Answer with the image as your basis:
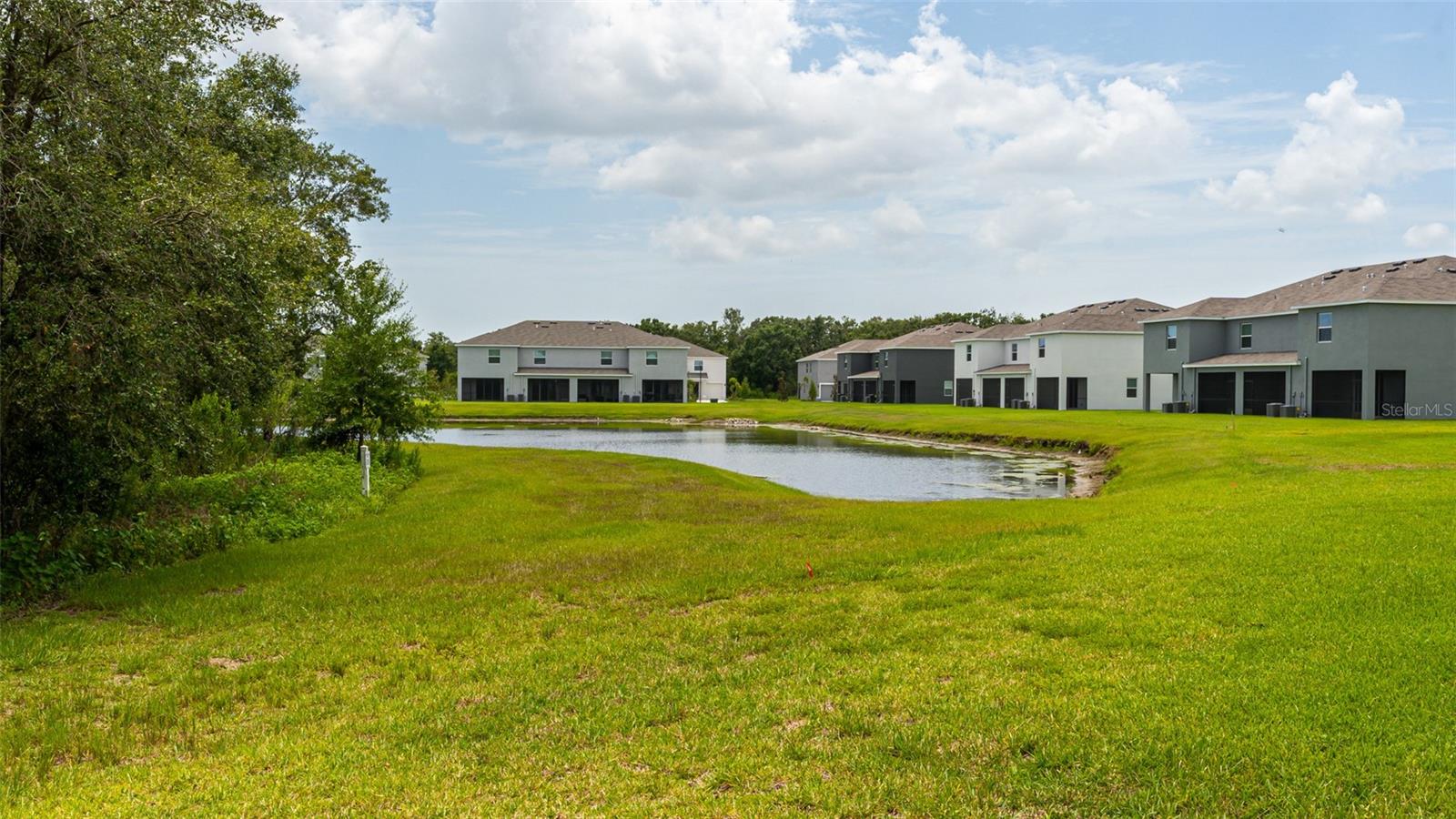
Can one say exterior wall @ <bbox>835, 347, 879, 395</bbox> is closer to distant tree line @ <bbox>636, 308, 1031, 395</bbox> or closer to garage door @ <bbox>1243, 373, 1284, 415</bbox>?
distant tree line @ <bbox>636, 308, 1031, 395</bbox>

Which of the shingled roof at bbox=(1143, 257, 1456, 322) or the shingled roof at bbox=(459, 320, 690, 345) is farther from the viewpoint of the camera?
the shingled roof at bbox=(459, 320, 690, 345)

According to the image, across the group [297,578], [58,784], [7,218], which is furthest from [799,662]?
[7,218]

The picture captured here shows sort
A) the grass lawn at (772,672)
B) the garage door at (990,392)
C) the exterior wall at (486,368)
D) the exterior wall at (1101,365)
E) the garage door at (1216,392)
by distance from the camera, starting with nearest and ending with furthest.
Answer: the grass lawn at (772,672), the garage door at (1216,392), the exterior wall at (1101,365), the garage door at (990,392), the exterior wall at (486,368)

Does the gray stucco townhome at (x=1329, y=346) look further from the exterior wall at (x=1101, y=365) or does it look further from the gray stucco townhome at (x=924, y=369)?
the gray stucco townhome at (x=924, y=369)

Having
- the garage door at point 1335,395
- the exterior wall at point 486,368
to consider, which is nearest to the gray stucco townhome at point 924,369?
the exterior wall at point 486,368

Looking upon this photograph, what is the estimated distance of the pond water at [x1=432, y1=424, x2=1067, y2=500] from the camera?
2589 cm

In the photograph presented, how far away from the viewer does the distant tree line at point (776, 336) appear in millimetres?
106562

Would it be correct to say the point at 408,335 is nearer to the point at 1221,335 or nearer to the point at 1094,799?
the point at 1094,799

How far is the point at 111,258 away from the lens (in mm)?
9523

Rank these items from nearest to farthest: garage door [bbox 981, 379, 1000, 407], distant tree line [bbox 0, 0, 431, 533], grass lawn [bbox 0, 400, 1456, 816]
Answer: grass lawn [bbox 0, 400, 1456, 816], distant tree line [bbox 0, 0, 431, 533], garage door [bbox 981, 379, 1000, 407]

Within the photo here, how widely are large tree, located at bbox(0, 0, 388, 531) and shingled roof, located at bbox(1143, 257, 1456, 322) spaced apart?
1763 inches

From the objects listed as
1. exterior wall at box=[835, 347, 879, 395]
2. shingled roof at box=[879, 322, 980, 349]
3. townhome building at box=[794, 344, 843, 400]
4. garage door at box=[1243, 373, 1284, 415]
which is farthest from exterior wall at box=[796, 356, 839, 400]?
garage door at box=[1243, 373, 1284, 415]

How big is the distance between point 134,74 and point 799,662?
9.81 meters

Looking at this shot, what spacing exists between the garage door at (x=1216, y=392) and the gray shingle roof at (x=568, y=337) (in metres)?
42.9
